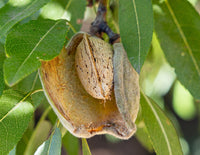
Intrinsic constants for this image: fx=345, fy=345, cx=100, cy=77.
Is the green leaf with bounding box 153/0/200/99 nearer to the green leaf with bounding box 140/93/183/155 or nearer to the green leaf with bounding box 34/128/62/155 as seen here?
the green leaf with bounding box 140/93/183/155

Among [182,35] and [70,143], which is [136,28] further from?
[70,143]

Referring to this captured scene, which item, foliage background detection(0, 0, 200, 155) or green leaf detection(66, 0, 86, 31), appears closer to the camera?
foliage background detection(0, 0, 200, 155)

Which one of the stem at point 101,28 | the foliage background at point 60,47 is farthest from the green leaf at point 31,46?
the stem at point 101,28

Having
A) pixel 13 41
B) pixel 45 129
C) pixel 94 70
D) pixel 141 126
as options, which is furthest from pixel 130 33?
pixel 141 126

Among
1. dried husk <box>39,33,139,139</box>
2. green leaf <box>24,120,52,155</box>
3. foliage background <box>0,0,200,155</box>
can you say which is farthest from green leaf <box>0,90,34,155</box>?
green leaf <box>24,120,52,155</box>

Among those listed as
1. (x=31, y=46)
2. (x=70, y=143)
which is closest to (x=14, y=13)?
(x=31, y=46)

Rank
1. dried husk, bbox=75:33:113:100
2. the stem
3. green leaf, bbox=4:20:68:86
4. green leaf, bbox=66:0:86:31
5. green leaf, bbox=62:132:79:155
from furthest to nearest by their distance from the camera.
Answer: green leaf, bbox=62:132:79:155
green leaf, bbox=66:0:86:31
the stem
dried husk, bbox=75:33:113:100
green leaf, bbox=4:20:68:86
